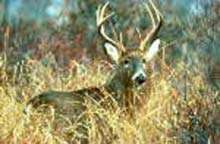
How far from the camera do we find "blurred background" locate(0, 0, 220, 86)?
516 inches

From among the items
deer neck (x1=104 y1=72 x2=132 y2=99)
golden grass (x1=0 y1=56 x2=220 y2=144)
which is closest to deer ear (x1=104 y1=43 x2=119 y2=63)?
deer neck (x1=104 y1=72 x2=132 y2=99)

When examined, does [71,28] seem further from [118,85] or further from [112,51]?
[118,85]

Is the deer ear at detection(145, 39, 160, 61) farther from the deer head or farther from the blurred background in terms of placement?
the blurred background

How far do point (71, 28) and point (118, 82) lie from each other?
535 cm

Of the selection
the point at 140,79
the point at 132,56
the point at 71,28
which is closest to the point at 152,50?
the point at 132,56

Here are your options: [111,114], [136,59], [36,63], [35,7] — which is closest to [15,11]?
[35,7]

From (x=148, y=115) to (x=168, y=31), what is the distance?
19.9 feet

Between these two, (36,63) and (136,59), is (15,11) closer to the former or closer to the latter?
(36,63)

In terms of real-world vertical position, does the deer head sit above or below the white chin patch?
above

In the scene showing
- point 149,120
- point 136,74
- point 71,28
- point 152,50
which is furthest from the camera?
point 71,28

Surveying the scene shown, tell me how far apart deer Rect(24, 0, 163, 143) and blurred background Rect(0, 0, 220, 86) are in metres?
0.45

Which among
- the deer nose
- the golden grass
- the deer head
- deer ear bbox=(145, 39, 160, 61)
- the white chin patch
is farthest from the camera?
deer ear bbox=(145, 39, 160, 61)

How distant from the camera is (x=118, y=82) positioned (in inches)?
408

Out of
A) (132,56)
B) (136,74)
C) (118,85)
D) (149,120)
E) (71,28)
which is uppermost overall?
(71,28)
